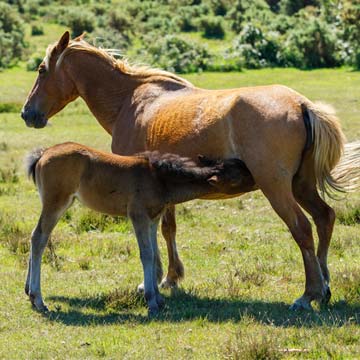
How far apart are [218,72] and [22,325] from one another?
28912 mm

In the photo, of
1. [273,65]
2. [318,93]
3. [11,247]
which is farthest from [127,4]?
[11,247]

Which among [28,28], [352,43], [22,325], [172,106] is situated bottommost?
[28,28]

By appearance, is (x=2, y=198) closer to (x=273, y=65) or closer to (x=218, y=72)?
(x=218, y=72)

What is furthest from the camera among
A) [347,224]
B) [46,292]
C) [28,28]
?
[28,28]

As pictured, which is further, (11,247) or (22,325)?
(11,247)

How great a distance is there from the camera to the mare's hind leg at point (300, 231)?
7.87 meters

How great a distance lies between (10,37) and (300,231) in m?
36.5

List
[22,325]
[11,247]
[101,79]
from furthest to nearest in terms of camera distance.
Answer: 1. [11,247]
2. [101,79]
3. [22,325]

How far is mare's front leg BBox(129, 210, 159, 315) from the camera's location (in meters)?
7.93

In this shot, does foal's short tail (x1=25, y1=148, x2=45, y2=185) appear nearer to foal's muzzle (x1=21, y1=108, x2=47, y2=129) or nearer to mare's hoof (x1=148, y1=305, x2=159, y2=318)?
foal's muzzle (x1=21, y1=108, x2=47, y2=129)

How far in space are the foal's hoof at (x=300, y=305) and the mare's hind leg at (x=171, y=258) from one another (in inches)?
62.2

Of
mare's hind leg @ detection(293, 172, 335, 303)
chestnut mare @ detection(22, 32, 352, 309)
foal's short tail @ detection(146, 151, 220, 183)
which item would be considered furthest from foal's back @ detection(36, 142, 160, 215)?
mare's hind leg @ detection(293, 172, 335, 303)

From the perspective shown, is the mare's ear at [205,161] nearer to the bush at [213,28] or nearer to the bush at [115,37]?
the bush at [115,37]

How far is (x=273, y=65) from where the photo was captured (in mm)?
37281
